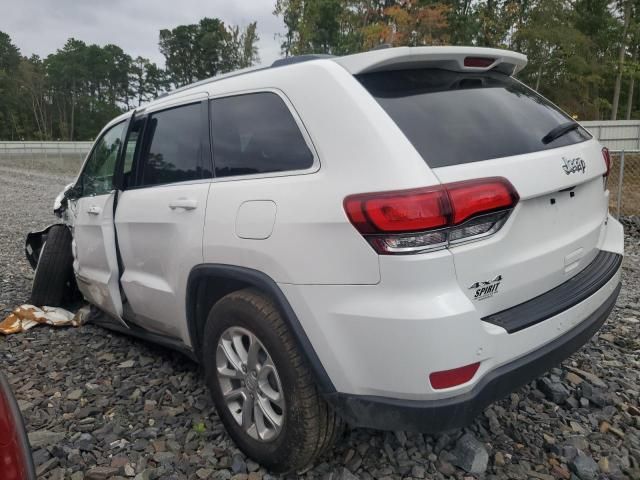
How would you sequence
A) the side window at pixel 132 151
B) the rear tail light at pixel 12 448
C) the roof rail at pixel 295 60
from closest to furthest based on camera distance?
the rear tail light at pixel 12 448 < the roof rail at pixel 295 60 < the side window at pixel 132 151

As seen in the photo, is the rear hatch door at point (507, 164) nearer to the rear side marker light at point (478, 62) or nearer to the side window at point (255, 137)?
the rear side marker light at point (478, 62)

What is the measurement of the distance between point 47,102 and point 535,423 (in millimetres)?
85943

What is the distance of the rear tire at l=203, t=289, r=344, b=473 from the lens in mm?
2023

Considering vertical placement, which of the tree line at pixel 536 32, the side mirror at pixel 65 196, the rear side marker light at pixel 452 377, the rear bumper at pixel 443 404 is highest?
the tree line at pixel 536 32

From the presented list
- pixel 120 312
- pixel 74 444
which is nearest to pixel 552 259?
pixel 74 444

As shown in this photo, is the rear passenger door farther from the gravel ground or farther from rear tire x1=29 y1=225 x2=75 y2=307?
rear tire x1=29 y1=225 x2=75 y2=307

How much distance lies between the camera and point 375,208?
Result: 1761mm

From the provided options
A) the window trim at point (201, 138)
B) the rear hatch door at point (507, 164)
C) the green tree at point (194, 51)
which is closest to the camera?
the rear hatch door at point (507, 164)

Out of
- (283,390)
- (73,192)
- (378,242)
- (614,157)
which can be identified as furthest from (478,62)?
(614,157)

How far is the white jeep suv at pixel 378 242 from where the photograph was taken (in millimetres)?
1754

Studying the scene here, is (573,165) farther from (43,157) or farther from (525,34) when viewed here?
A: (43,157)

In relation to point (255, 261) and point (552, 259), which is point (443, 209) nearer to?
point (552, 259)

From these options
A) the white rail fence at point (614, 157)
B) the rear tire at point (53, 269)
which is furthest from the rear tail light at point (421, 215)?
the white rail fence at point (614, 157)

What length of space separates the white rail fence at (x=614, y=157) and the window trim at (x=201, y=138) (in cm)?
520
